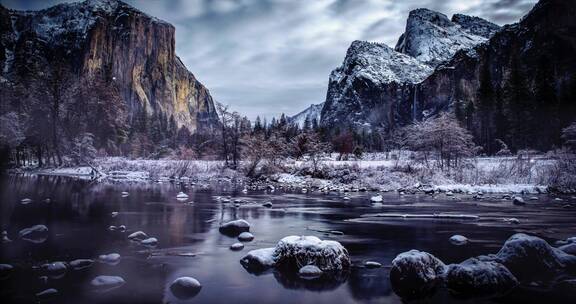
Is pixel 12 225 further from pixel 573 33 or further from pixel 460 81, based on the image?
pixel 460 81

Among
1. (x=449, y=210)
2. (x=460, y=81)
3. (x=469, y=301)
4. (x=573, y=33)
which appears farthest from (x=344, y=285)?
(x=460, y=81)

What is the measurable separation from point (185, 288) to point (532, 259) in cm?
765

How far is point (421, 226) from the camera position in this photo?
1585 cm

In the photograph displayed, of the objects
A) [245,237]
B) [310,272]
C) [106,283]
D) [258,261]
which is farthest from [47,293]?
[245,237]

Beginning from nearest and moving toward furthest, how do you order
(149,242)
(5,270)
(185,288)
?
1. (185,288)
2. (5,270)
3. (149,242)

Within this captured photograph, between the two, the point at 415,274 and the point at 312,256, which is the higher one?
the point at 312,256

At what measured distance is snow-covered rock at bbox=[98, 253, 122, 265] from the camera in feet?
30.3

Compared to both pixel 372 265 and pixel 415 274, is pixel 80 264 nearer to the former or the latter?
pixel 372 265

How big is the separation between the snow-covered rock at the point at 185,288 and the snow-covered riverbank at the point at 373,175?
29.3 m

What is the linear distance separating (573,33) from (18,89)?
146388 millimetres

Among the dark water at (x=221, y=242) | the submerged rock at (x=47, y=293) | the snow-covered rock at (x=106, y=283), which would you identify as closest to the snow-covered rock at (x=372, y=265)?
the dark water at (x=221, y=242)

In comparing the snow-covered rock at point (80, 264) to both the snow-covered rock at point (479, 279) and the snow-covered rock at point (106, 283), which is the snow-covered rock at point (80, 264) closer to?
the snow-covered rock at point (106, 283)

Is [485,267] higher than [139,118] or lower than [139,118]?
lower

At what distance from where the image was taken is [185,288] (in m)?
7.48
